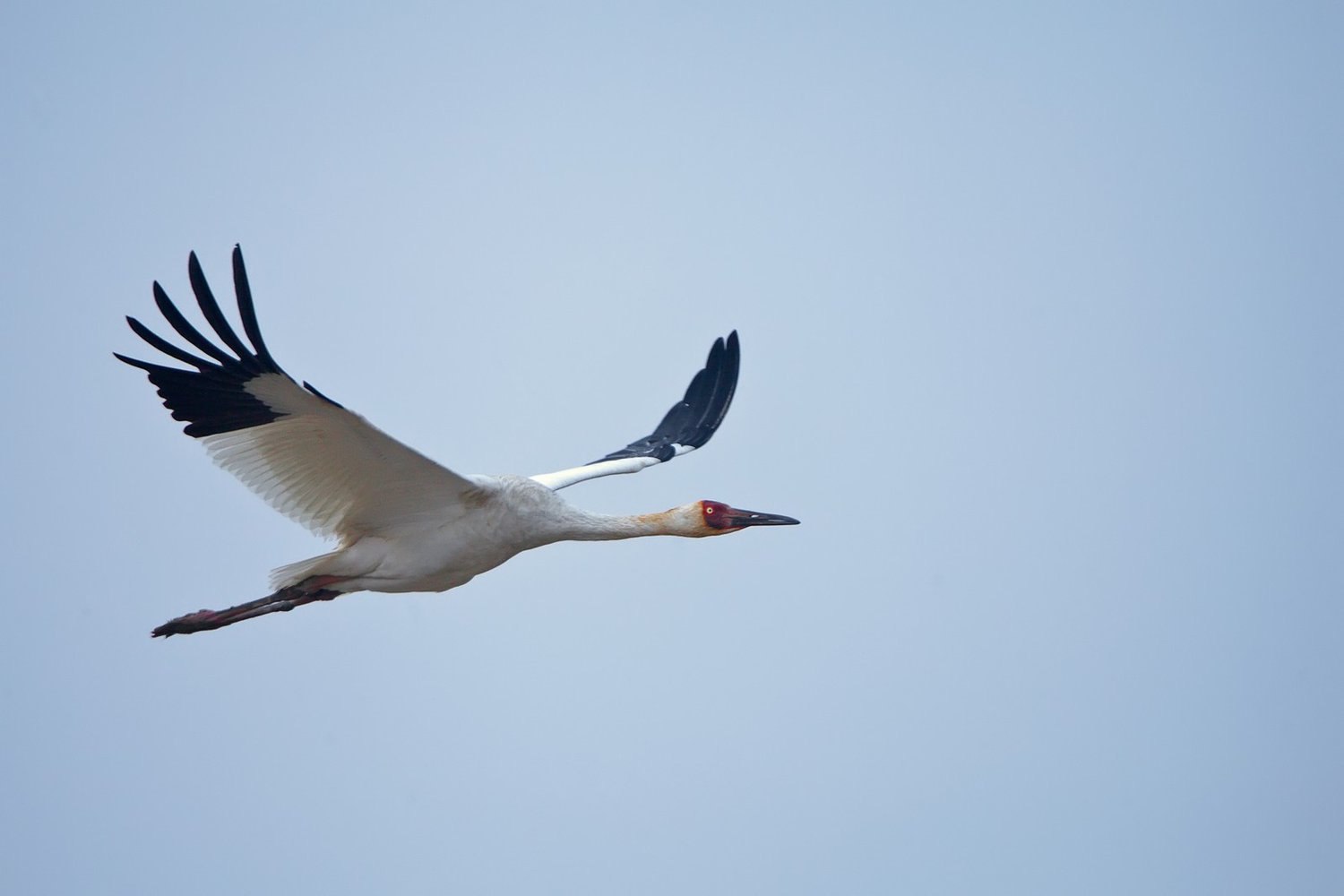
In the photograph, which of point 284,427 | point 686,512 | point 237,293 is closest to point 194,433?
point 284,427

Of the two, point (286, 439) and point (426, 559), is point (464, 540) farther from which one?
point (286, 439)

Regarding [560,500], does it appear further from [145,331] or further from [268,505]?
[145,331]

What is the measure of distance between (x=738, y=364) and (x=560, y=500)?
3960 mm

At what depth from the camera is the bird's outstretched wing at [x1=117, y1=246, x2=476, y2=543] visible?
34.5 feet

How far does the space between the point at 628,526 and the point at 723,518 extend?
0.79m

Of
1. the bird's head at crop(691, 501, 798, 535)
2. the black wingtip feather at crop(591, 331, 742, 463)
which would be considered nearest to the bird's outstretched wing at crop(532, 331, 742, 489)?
the black wingtip feather at crop(591, 331, 742, 463)

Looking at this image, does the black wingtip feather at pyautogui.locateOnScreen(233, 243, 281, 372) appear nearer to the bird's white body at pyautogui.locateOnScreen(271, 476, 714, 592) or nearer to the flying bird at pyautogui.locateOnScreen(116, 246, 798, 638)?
the flying bird at pyautogui.locateOnScreen(116, 246, 798, 638)

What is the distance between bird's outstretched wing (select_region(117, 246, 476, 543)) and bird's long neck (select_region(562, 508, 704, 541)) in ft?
3.03

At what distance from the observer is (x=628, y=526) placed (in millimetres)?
12805

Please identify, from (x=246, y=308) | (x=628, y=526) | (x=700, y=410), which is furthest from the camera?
(x=700, y=410)

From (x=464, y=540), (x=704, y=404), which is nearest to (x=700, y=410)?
(x=704, y=404)

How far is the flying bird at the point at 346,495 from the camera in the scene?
10.9 metres

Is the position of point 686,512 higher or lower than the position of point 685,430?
lower

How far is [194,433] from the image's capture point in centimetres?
1123
